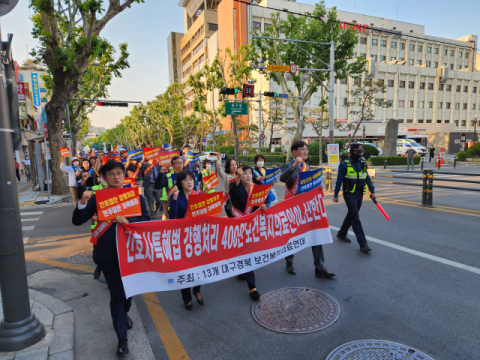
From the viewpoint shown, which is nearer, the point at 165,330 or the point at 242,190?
the point at 165,330

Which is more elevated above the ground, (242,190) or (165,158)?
(165,158)

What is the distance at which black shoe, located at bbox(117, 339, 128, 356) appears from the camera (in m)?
3.15

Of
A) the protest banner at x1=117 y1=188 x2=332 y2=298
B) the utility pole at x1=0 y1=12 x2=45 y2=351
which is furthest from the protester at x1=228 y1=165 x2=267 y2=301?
the utility pole at x1=0 y1=12 x2=45 y2=351

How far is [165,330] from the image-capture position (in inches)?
143

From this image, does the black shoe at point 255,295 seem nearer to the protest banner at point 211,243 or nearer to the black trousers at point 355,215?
the protest banner at point 211,243

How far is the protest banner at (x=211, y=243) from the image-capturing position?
11.2ft

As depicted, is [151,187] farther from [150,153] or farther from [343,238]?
[343,238]

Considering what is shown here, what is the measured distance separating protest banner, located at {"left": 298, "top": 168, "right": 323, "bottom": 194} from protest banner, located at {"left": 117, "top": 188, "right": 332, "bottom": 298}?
0.39 feet

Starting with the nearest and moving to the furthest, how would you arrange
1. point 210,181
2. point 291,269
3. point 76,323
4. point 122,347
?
point 122,347 → point 76,323 → point 291,269 → point 210,181

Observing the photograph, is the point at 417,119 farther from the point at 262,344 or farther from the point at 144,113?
the point at 262,344

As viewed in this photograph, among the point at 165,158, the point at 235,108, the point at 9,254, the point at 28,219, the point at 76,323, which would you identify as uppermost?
the point at 235,108

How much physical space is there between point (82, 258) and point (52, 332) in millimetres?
2998

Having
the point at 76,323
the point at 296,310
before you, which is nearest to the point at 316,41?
the point at 296,310

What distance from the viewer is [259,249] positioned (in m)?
4.34
